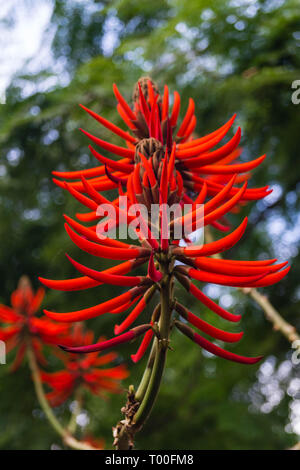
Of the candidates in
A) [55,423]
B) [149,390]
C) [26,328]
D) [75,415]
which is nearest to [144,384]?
[149,390]

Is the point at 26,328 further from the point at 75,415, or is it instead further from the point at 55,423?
the point at 55,423

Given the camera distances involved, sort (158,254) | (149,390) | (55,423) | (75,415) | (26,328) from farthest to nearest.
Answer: (26,328)
(75,415)
(55,423)
(158,254)
(149,390)

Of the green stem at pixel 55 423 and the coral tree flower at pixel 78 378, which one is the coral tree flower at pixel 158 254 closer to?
the green stem at pixel 55 423

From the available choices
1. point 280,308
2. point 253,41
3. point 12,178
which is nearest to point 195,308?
point 280,308

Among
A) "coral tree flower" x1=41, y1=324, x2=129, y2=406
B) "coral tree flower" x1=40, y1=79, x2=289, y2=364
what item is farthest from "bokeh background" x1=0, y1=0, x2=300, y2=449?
"coral tree flower" x1=40, y1=79, x2=289, y2=364

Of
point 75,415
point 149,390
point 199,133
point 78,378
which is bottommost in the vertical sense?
point 75,415

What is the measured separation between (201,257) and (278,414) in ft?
10.8

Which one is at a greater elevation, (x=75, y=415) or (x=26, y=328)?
(x=26, y=328)

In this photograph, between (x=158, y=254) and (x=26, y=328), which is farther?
(x=26, y=328)

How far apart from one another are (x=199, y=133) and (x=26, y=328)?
162 centimetres

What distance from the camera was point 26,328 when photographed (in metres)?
2.70

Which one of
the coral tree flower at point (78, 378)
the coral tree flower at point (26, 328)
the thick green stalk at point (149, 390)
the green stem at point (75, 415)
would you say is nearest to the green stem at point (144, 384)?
the thick green stalk at point (149, 390)

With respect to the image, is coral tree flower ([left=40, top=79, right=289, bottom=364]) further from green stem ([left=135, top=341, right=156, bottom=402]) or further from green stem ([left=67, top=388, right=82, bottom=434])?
green stem ([left=67, top=388, right=82, bottom=434])
